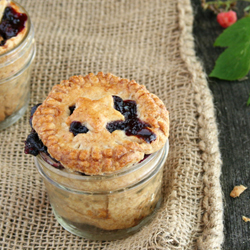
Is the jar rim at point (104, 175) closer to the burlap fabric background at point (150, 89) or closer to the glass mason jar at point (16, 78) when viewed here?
the burlap fabric background at point (150, 89)

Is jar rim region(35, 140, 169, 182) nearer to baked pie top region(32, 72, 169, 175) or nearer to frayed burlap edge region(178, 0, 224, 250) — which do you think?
baked pie top region(32, 72, 169, 175)

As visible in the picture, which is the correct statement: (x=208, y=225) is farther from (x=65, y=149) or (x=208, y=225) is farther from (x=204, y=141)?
(x=65, y=149)

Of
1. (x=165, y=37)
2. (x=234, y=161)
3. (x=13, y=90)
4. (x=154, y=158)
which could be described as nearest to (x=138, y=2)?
(x=165, y=37)

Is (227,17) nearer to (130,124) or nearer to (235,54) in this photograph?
(235,54)

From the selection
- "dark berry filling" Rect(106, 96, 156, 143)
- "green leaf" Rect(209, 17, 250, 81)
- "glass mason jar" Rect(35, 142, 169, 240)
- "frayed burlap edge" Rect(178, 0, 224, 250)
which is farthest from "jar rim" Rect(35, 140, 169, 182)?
"green leaf" Rect(209, 17, 250, 81)

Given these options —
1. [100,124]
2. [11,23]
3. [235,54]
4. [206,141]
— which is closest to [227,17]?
[235,54]

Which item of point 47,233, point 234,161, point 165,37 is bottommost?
point 47,233

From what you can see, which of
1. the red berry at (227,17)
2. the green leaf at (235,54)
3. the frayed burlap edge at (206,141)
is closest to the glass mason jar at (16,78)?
the frayed burlap edge at (206,141)
